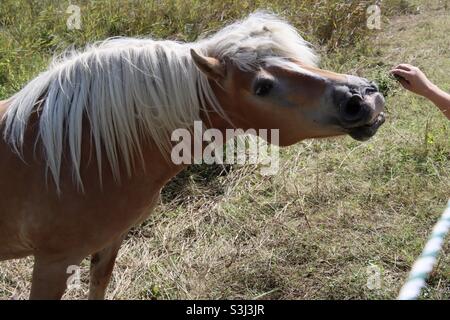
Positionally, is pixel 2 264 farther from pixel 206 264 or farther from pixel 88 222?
pixel 88 222

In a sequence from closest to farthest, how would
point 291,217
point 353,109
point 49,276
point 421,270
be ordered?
point 421,270, point 353,109, point 49,276, point 291,217

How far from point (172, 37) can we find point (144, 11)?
0.63m

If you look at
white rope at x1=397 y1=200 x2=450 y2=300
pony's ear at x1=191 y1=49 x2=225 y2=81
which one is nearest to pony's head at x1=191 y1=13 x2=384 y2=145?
pony's ear at x1=191 y1=49 x2=225 y2=81

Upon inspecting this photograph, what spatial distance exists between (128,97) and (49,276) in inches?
31.8

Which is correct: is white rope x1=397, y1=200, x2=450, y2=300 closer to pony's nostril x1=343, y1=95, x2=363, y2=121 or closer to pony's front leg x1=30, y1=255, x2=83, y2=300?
pony's nostril x1=343, y1=95, x2=363, y2=121

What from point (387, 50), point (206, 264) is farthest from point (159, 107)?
point (387, 50)

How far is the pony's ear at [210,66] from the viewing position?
2.06 meters

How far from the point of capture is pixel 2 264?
3332 mm

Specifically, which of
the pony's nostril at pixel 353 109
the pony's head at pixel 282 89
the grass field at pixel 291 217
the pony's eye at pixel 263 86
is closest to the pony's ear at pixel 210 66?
the pony's head at pixel 282 89

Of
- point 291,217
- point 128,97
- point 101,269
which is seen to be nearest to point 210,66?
point 128,97

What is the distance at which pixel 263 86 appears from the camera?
2.13 meters

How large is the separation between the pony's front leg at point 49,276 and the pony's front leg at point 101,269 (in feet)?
1.51

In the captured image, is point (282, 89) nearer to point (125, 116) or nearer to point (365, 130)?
point (365, 130)

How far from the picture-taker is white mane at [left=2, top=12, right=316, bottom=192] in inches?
85.0
